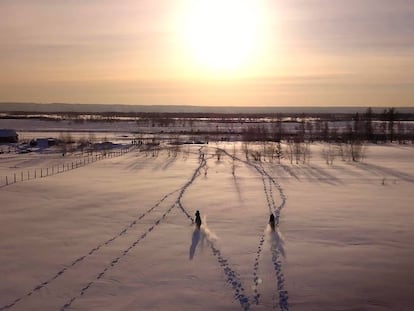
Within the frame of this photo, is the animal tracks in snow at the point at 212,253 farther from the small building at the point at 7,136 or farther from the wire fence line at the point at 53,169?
the small building at the point at 7,136

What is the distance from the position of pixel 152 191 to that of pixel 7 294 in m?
13.1

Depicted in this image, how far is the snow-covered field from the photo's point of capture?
10344 mm

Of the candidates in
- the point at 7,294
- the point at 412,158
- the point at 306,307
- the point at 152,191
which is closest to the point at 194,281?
the point at 306,307

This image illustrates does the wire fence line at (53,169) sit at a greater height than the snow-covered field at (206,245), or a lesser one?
greater

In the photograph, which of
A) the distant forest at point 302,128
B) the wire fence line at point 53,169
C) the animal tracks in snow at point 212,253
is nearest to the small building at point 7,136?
the wire fence line at point 53,169

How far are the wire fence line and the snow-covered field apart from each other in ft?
4.28

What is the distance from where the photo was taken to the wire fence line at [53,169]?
26.4 meters

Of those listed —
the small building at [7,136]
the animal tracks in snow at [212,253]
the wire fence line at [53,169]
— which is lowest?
the animal tracks in snow at [212,253]

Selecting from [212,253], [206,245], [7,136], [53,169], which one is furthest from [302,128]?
[212,253]

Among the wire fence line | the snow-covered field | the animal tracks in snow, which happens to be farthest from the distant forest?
the animal tracks in snow

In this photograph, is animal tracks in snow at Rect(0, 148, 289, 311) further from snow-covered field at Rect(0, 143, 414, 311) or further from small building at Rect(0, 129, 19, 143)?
small building at Rect(0, 129, 19, 143)

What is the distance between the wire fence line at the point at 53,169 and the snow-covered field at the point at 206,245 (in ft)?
4.28

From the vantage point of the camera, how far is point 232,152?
4394cm

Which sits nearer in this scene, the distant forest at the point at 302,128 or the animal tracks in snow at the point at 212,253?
the animal tracks in snow at the point at 212,253
